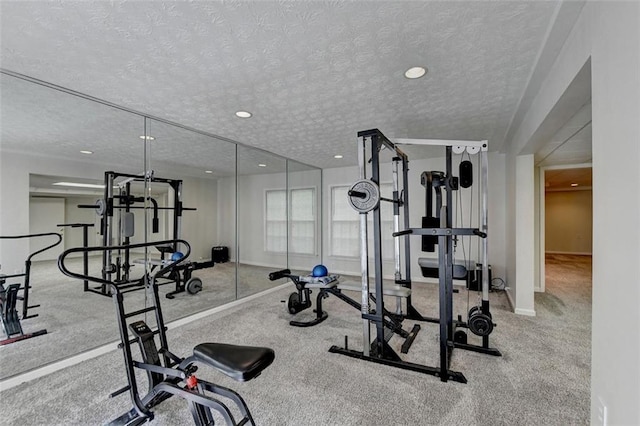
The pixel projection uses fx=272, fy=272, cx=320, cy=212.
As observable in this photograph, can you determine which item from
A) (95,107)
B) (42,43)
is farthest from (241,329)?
(42,43)

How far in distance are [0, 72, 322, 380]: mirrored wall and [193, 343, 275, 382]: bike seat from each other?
1.54m

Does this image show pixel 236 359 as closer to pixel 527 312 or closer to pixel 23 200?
pixel 23 200

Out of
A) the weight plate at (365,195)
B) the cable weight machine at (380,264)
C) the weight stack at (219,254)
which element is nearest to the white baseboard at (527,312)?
the cable weight machine at (380,264)

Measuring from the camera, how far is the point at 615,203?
3.82ft

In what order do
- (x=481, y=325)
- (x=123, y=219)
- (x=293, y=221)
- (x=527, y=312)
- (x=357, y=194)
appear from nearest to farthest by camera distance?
1. (x=357, y=194)
2. (x=481, y=325)
3. (x=123, y=219)
4. (x=527, y=312)
5. (x=293, y=221)

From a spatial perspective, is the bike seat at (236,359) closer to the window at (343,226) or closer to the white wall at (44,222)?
the white wall at (44,222)

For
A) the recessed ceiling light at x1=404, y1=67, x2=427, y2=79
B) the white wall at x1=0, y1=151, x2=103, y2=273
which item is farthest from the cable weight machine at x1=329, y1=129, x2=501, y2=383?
the white wall at x1=0, y1=151, x2=103, y2=273

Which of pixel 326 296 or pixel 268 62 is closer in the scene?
pixel 268 62

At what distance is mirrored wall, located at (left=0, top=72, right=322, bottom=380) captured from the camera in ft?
7.79

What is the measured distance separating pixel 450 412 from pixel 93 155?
161 inches

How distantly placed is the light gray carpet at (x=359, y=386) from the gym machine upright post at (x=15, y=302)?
1.90 ft

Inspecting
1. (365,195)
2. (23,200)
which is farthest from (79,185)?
(365,195)

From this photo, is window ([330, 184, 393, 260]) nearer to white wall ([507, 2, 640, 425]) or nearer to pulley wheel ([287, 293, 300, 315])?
pulley wheel ([287, 293, 300, 315])

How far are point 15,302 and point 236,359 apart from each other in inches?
104
